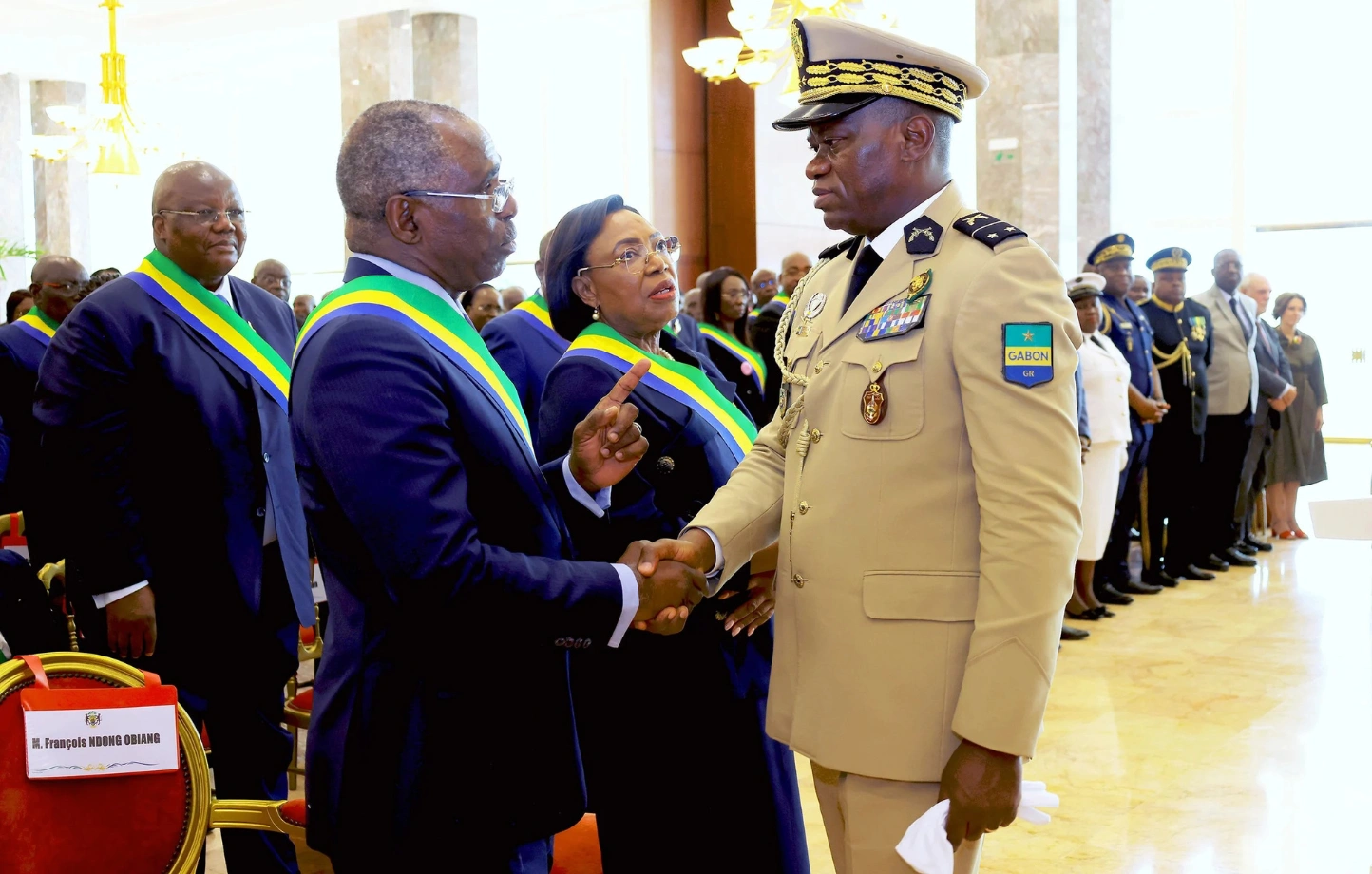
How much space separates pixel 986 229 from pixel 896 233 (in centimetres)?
15

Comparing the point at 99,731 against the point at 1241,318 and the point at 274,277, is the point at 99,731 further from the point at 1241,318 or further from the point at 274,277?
the point at 1241,318

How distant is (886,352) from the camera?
5.31 feet

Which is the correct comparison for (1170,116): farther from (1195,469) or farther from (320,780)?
(320,780)

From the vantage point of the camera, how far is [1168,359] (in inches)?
269

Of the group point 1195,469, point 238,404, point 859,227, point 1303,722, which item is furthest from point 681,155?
point 859,227

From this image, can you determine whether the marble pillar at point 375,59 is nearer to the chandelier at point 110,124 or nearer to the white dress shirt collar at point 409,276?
the chandelier at point 110,124

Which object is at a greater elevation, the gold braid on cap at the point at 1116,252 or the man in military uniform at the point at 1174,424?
the gold braid on cap at the point at 1116,252

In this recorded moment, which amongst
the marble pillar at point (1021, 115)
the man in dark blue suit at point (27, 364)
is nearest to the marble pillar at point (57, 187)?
the marble pillar at point (1021, 115)

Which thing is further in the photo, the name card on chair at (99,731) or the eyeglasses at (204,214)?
the eyeglasses at (204,214)

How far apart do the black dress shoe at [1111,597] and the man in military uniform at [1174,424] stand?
54cm

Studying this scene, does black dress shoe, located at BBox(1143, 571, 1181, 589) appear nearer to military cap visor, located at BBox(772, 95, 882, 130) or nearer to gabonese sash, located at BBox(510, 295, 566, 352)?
gabonese sash, located at BBox(510, 295, 566, 352)

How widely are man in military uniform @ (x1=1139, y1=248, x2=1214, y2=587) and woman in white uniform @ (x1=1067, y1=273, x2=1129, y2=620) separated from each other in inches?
41.8

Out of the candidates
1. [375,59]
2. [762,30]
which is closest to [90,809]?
[762,30]

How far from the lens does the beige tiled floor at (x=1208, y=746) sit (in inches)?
126
